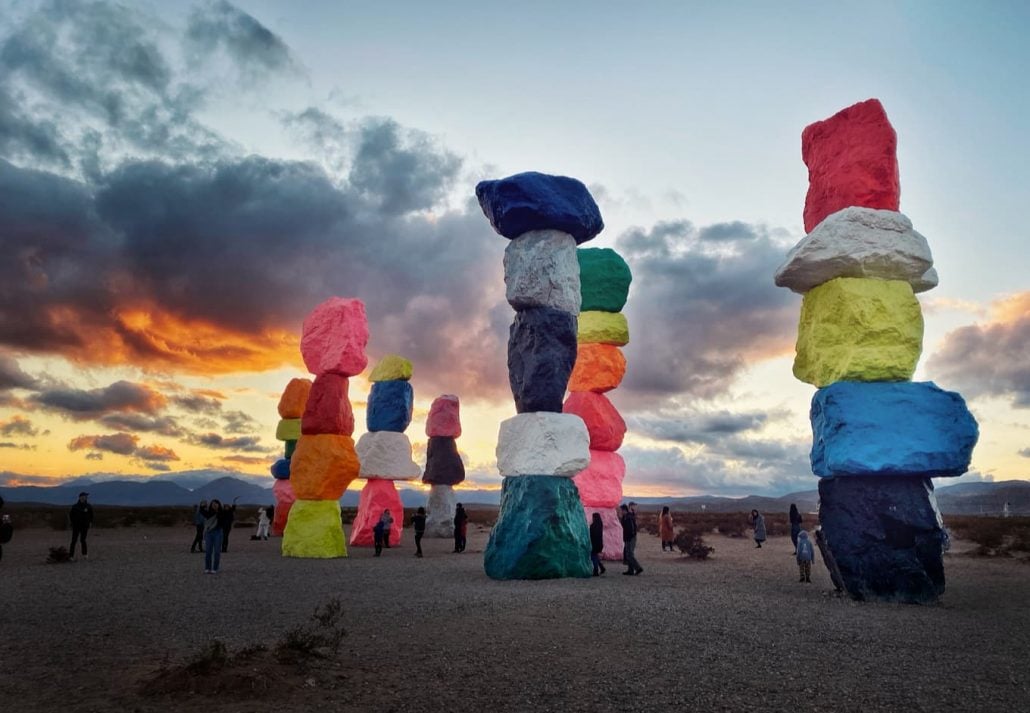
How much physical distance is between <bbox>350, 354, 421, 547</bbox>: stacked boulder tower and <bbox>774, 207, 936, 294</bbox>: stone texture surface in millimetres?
15602

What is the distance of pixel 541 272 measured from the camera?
45.8 ft

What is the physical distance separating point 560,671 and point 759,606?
16.8 feet

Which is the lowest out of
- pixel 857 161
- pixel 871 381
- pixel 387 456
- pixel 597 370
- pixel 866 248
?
pixel 387 456

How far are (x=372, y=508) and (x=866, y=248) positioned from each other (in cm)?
1748

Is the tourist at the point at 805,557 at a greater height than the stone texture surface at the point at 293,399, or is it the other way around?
the stone texture surface at the point at 293,399

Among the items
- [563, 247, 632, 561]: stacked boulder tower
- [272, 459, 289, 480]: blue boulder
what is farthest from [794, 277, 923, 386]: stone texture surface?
[272, 459, 289, 480]: blue boulder

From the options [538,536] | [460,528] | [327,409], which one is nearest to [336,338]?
[327,409]

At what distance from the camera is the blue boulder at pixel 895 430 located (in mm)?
10328

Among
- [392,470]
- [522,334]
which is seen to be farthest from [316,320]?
[522,334]

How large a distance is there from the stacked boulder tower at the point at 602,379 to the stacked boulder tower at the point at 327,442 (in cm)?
626

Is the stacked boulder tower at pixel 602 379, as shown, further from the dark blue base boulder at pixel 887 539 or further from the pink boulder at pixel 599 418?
the dark blue base boulder at pixel 887 539

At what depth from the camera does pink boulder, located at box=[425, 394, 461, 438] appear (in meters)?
27.9

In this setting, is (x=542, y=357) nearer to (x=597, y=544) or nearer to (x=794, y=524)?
(x=597, y=544)

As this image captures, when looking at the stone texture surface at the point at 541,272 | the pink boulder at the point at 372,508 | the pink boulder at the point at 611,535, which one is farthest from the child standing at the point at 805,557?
the pink boulder at the point at 372,508
